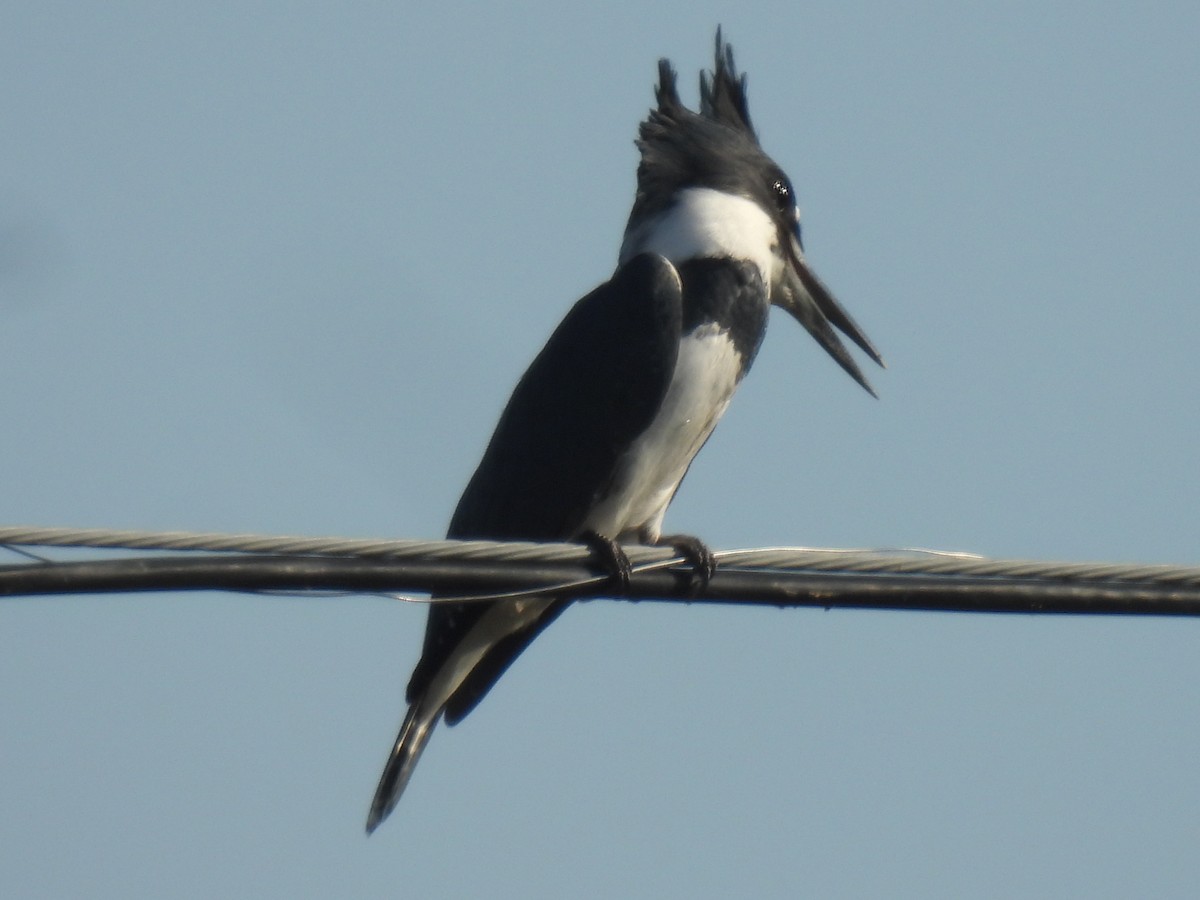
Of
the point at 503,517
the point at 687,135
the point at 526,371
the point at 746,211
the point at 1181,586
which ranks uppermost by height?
the point at 687,135

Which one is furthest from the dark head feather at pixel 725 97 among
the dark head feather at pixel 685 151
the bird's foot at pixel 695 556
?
the bird's foot at pixel 695 556

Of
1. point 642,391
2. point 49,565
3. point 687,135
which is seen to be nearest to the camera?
point 49,565

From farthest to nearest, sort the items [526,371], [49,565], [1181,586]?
1. [526,371]
2. [1181,586]
3. [49,565]

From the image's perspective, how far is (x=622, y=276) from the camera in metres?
4.43

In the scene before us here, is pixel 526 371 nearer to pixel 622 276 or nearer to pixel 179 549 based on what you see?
pixel 622 276

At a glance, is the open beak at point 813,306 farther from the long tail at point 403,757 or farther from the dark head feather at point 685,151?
the long tail at point 403,757

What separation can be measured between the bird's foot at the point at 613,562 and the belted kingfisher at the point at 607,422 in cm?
95

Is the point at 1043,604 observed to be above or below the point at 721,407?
below

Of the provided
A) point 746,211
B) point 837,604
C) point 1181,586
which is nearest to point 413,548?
point 837,604

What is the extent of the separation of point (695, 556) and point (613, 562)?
11.2 inches

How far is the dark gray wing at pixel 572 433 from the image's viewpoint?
4219mm

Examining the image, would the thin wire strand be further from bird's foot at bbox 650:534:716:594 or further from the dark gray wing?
the dark gray wing

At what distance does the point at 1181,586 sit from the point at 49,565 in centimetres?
172

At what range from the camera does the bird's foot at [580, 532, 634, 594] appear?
2.94 meters
